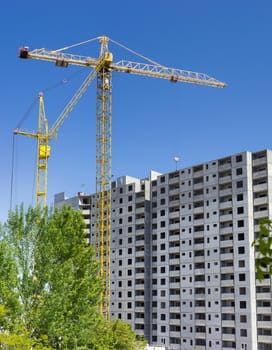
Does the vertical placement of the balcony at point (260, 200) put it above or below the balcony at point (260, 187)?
below

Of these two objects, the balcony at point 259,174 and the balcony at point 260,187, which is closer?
the balcony at point 260,187

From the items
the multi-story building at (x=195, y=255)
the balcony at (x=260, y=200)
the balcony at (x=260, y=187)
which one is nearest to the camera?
the multi-story building at (x=195, y=255)

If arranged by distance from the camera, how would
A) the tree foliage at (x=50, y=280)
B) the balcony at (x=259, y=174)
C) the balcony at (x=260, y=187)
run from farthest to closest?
the balcony at (x=259, y=174) < the balcony at (x=260, y=187) < the tree foliage at (x=50, y=280)

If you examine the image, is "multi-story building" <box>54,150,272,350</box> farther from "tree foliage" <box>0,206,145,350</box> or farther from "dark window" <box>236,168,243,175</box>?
"tree foliage" <box>0,206,145,350</box>

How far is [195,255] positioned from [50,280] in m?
50.9

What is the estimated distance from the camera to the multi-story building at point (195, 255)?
71562mm

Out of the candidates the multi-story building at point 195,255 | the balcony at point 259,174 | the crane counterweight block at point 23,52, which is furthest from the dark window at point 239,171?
the crane counterweight block at point 23,52

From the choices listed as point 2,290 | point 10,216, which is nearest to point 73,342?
point 2,290

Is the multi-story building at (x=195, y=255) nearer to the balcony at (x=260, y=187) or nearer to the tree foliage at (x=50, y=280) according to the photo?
the balcony at (x=260, y=187)

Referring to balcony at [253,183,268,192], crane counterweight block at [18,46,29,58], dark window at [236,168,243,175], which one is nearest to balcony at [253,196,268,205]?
balcony at [253,183,268,192]

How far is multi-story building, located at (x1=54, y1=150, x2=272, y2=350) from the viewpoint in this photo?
7156cm

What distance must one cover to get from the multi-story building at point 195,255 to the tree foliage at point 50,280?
41575 millimetres

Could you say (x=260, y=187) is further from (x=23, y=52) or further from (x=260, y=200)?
(x=23, y=52)

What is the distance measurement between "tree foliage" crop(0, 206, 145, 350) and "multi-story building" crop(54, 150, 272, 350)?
1637 inches
